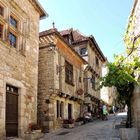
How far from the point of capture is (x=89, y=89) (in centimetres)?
2600

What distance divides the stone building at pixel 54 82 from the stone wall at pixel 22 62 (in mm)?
2746

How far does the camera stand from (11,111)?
1155cm

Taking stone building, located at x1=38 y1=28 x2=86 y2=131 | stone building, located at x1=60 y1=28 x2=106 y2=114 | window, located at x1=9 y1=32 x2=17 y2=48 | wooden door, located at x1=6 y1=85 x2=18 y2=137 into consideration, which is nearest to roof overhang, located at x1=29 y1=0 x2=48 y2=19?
stone building, located at x1=38 y1=28 x2=86 y2=131

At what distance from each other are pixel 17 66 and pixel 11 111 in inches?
75.8

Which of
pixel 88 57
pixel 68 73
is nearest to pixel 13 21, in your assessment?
pixel 68 73

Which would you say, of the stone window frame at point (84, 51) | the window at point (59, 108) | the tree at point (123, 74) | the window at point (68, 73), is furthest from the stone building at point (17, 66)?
the stone window frame at point (84, 51)

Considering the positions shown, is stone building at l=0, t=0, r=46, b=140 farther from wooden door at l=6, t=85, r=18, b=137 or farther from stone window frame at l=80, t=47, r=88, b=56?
stone window frame at l=80, t=47, r=88, b=56

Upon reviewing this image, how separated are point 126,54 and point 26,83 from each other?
494cm

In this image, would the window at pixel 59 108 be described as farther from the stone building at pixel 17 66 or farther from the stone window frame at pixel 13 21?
the stone window frame at pixel 13 21

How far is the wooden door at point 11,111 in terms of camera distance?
11344 mm

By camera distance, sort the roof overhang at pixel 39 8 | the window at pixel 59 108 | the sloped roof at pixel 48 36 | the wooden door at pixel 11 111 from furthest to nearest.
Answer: the window at pixel 59 108, the sloped roof at pixel 48 36, the roof overhang at pixel 39 8, the wooden door at pixel 11 111

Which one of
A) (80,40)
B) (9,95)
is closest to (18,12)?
(9,95)

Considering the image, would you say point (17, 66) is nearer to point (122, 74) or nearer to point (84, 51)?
point (122, 74)

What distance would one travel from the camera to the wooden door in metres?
11.3
